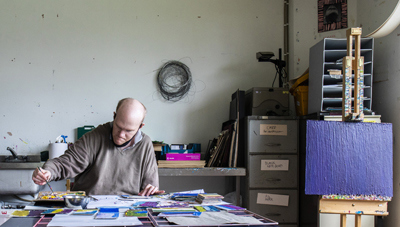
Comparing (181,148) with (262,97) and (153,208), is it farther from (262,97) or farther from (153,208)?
(153,208)

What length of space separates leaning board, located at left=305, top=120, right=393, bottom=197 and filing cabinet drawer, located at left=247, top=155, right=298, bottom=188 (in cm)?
81

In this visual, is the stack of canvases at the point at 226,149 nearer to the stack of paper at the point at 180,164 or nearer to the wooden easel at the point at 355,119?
the stack of paper at the point at 180,164

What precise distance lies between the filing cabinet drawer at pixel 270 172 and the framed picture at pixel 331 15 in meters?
1.31

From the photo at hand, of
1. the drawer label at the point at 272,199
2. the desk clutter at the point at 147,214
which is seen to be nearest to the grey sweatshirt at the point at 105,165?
the desk clutter at the point at 147,214

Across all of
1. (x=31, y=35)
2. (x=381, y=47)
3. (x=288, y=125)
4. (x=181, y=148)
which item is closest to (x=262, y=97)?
(x=288, y=125)

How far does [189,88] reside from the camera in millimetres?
3459

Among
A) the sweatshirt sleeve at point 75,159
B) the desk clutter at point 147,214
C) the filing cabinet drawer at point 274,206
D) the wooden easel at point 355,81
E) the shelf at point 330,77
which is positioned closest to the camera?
the desk clutter at point 147,214

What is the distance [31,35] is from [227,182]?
221 cm

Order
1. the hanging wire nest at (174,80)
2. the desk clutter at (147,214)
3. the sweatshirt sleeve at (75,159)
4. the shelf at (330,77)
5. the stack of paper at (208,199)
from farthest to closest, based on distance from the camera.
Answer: the hanging wire nest at (174,80) < the shelf at (330,77) < the sweatshirt sleeve at (75,159) < the stack of paper at (208,199) < the desk clutter at (147,214)

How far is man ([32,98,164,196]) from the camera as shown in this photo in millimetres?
2000

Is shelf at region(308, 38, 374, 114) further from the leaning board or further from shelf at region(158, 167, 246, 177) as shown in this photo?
shelf at region(158, 167, 246, 177)

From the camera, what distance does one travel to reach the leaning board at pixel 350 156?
2086 mm

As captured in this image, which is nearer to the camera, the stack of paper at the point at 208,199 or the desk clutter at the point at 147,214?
the desk clutter at the point at 147,214

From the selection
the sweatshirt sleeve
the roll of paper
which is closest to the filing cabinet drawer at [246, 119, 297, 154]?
the sweatshirt sleeve
